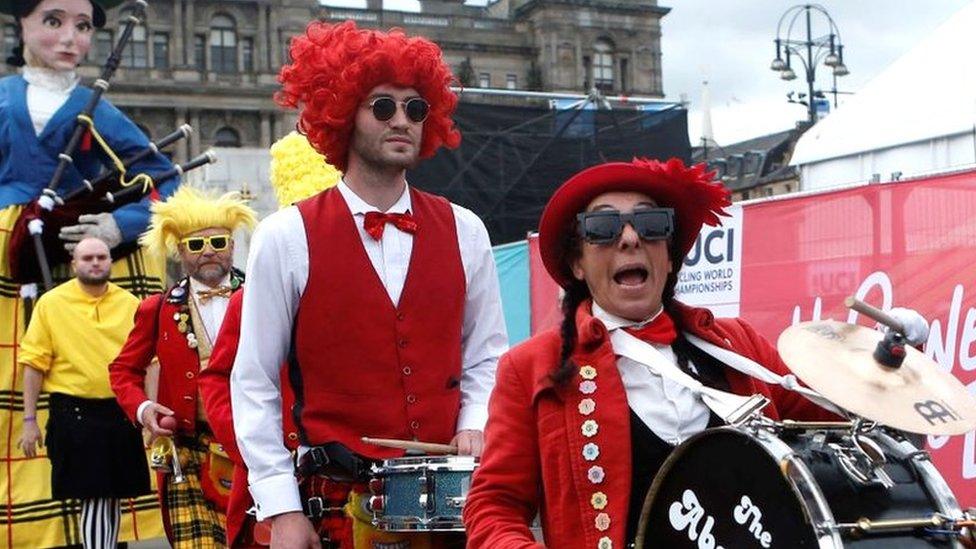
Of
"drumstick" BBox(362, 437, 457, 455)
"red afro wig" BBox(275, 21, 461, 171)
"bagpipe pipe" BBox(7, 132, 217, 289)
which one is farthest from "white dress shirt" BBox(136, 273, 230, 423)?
"drumstick" BBox(362, 437, 457, 455)

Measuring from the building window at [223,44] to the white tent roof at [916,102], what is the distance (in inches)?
2607

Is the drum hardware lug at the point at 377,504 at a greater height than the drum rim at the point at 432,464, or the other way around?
the drum rim at the point at 432,464

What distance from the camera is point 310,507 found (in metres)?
3.70

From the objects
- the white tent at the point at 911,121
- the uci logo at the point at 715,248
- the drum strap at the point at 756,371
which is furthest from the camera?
the white tent at the point at 911,121

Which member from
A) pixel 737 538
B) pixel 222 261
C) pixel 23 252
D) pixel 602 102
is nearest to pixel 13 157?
pixel 23 252

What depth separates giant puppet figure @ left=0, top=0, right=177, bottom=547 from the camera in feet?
21.8

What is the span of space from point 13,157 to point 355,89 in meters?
3.49

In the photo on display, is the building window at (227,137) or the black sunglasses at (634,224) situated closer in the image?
the black sunglasses at (634,224)

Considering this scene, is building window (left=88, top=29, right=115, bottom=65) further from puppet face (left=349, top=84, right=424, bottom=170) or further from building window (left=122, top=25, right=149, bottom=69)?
puppet face (left=349, top=84, right=424, bottom=170)

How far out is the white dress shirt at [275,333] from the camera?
357 cm

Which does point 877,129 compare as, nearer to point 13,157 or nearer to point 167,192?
point 167,192

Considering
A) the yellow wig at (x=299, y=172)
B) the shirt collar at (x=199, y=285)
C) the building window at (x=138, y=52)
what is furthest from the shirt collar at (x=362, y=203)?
the building window at (x=138, y=52)

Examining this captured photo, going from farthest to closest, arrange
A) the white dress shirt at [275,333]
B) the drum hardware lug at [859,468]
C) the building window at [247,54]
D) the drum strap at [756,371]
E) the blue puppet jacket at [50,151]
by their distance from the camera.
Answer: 1. the building window at [247,54]
2. the blue puppet jacket at [50,151]
3. the white dress shirt at [275,333]
4. the drum strap at [756,371]
5. the drum hardware lug at [859,468]

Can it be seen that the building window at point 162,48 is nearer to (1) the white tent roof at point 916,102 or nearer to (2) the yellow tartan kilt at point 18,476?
(1) the white tent roof at point 916,102
